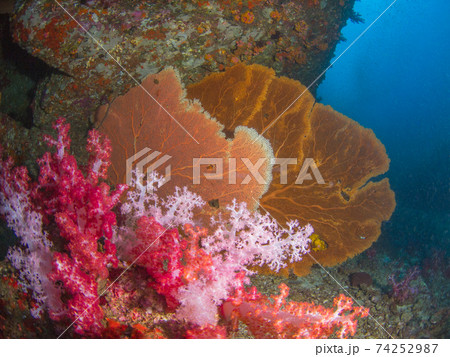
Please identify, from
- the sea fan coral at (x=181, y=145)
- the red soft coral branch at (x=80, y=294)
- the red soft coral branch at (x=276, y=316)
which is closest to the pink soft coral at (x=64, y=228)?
the red soft coral branch at (x=80, y=294)

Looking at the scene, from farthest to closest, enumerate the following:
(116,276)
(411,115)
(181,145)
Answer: (411,115) < (181,145) < (116,276)

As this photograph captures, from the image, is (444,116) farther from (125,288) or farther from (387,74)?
(125,288)

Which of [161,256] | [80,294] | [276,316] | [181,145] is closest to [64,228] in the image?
[80,294]

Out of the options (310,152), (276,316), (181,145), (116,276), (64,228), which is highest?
(310,152)

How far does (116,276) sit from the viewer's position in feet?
8.55

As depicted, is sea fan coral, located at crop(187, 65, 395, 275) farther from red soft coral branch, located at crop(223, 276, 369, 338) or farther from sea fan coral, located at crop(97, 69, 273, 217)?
red soft coral branch, located at crop(223, 276, 369, 338)

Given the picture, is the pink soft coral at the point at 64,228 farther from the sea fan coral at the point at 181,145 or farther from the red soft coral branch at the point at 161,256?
the sea fan coral at the point at 181,145

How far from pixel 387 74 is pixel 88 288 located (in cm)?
9083

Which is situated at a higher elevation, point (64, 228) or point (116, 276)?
point (64, 228)

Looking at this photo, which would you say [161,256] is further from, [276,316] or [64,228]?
[276,316]

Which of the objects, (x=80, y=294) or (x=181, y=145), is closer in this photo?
(x=80, y=294)

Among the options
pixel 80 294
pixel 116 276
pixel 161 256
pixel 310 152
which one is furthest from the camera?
pixel 310 152

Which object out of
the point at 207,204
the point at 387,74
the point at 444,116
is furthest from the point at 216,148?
the point at 387,74

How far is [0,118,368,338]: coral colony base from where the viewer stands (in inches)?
93.2
